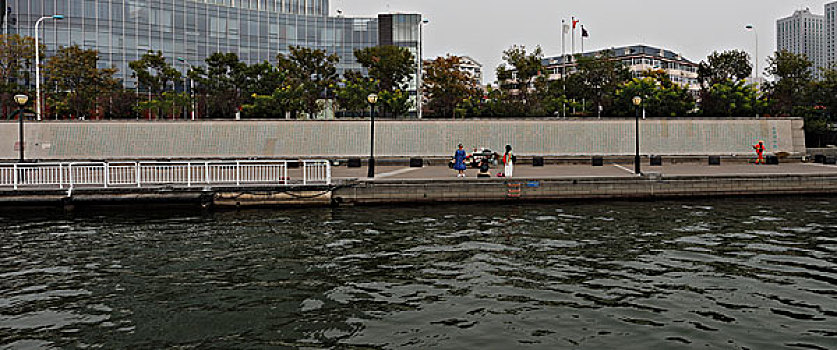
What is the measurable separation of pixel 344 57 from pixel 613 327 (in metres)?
84.2

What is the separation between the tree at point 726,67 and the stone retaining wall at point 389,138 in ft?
77.3

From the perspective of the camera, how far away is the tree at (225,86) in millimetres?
58375

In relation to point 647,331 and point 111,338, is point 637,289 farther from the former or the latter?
point 111,338

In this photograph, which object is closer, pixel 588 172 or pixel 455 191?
pixel 455 191

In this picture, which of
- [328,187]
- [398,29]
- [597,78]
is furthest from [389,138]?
[398,29]

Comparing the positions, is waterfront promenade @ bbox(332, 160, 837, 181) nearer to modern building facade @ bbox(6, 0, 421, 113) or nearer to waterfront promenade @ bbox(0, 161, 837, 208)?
waterfront promenade @ bbox(0, 161, 837, 208)

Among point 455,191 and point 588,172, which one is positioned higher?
point 588,172

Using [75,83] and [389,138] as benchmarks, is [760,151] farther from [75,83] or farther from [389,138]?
[75,83]

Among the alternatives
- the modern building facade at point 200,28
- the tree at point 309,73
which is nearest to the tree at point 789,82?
the tree at point 309,73

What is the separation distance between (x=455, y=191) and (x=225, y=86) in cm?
4133

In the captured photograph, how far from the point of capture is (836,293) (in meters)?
11.2

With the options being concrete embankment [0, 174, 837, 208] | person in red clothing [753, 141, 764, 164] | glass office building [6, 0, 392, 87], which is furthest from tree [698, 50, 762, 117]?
glass office building [6, 0, 392, 87]

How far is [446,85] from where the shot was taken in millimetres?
64938

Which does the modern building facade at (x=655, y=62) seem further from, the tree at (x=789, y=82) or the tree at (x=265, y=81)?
the tree at (x=265, y=81)
